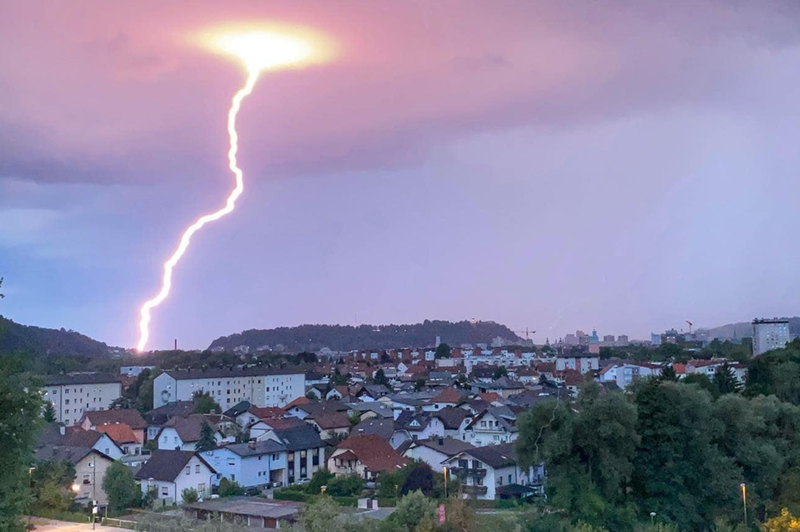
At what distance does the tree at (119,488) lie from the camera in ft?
61.1

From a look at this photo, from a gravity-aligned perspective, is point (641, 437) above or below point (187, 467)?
above

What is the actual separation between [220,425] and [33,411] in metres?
17.7

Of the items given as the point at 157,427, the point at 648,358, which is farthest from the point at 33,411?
the point at 648,358

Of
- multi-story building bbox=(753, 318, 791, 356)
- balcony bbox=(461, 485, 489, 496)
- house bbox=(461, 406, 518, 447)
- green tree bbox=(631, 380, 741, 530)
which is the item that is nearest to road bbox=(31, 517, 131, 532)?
balcony bbox=(461, 485, 489, 496)

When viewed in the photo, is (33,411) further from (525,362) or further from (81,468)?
(525,362)

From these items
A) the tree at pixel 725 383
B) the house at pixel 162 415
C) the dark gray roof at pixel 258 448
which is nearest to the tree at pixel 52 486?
the dark gray roof at pixel 258 448

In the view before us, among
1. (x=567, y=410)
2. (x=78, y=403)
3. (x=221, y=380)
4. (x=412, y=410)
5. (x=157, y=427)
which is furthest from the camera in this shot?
(x=221, y=380)

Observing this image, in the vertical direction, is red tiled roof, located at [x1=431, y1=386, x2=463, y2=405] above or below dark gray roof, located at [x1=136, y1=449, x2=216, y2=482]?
above

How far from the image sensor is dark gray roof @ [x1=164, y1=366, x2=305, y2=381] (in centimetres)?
4328

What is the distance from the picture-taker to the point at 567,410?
15414mm

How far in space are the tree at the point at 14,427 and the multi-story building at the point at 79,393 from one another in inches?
1168

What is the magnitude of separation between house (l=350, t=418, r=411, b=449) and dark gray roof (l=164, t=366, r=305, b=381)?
17.2 metres

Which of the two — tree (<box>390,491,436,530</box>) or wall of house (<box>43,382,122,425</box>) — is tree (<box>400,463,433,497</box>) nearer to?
tree (<box>390,491,436,530</box>)

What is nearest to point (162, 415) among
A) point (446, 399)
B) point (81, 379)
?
point (81, 379)
